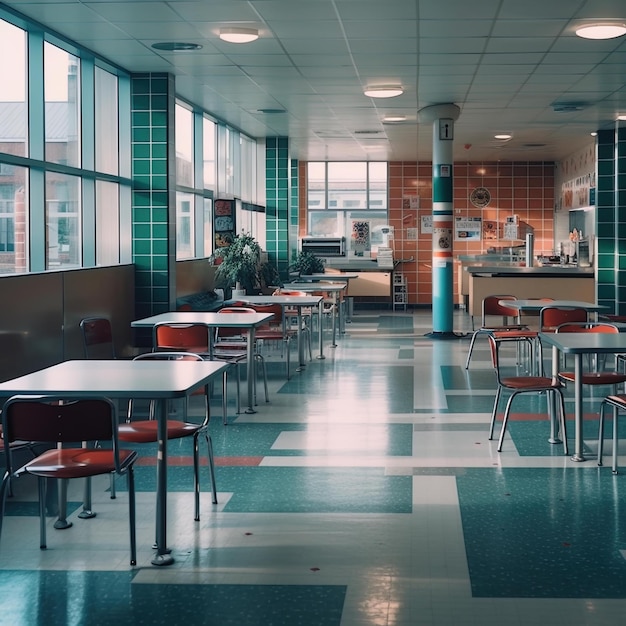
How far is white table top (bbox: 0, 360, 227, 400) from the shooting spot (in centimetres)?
394

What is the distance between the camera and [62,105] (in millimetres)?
8125

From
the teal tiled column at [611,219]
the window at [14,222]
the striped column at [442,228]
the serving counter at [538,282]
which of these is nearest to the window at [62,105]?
the window at [14,222]

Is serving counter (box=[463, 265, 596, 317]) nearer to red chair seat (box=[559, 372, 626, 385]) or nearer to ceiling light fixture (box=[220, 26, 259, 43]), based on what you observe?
ceiling light fixture (box=[220, 26, 259, 43])

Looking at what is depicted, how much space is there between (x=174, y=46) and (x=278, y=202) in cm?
803

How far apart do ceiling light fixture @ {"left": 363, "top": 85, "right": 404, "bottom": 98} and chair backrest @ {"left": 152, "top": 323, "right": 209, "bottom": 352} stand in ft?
14.5

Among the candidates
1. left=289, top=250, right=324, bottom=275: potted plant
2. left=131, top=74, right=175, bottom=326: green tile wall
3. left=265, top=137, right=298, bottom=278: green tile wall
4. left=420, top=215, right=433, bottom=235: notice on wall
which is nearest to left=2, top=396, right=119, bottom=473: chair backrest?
left=131, top=74, right=175, bottom=326: green tile wall

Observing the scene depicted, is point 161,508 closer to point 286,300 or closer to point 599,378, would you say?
point 599,378

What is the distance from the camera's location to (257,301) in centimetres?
952

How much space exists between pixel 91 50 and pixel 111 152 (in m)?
1.25

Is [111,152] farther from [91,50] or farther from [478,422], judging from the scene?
[478,422]

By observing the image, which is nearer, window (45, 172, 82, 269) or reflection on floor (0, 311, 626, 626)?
reflection on floor (0, 311, 626, 626)

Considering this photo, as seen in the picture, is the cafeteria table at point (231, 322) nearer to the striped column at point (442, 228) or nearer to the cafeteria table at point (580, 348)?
the cafeteria table at point (580, 348)

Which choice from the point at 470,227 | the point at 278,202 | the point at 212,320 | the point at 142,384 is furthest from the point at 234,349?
the point at 470,227

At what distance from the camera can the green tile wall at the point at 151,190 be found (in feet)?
31.3
